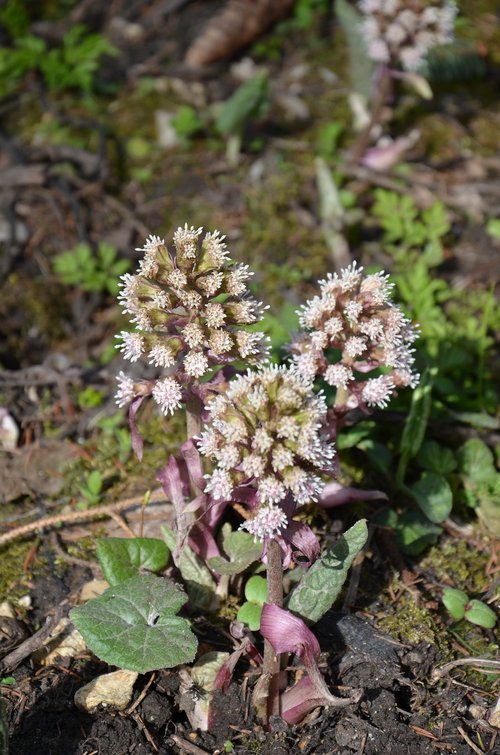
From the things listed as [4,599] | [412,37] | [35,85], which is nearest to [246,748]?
[4,599]

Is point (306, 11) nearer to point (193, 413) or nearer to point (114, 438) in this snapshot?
point (114, 438)

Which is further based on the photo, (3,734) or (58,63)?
(58,63)

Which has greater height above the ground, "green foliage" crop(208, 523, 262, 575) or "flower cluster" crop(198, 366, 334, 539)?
"flower cluster" crop(198, 366, 334, 539)

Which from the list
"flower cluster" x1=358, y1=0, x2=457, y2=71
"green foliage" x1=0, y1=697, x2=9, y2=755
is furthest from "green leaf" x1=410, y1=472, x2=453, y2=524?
"flower cluster" x1=358, y1=0, x2=457, y2=71

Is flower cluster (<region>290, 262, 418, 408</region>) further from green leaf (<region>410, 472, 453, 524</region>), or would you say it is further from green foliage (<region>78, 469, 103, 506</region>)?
green foliage (<region>78, 469, 103, 506</region>)

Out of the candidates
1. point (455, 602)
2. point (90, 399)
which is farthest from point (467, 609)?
point (90, 399)

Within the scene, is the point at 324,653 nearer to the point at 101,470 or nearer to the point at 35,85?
the point at 101,470

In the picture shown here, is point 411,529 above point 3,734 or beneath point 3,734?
beneath
